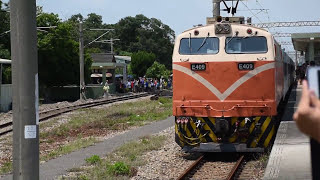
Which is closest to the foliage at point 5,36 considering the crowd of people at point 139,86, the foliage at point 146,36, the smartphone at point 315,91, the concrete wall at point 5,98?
the concrete wall at point 5,98

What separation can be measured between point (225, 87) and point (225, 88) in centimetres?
2

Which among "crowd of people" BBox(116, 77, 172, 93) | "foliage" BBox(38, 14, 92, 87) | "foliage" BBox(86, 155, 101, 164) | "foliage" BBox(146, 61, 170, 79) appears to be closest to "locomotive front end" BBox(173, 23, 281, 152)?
"foliage" BBox(86, 155, 101, 164)

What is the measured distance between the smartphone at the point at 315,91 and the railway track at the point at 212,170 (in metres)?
7.54

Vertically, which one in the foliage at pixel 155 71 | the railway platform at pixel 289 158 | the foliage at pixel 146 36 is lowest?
the railway platform at pixel 289 158

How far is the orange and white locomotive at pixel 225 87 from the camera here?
38.8ft

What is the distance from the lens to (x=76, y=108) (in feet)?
107

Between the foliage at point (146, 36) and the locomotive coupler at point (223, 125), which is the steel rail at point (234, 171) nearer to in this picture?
the locomotive coupler at point (223, 125)

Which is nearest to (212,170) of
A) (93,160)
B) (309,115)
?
(93,160)

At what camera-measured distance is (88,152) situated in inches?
583

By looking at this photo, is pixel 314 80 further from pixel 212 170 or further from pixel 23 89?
pixel 212 170

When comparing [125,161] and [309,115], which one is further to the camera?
[125,161]

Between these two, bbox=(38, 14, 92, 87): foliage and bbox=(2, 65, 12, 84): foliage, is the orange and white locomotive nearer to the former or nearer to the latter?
bbox=(2, 65, 12, 84): foliage

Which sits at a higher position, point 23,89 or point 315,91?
point 315,91

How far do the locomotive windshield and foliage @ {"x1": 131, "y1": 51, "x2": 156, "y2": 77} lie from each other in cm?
6098
